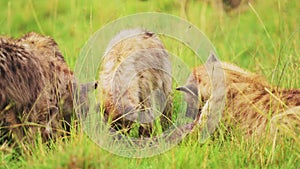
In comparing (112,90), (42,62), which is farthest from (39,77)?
(112,90)

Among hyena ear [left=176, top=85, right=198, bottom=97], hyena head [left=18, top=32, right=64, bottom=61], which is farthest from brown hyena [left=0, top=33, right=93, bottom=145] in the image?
hyena ear [left=176, top=85, right=198, bottom=97]

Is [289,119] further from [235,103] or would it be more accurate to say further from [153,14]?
[153,14]

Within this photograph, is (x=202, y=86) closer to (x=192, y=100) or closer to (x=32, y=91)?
(x=192, y=100)

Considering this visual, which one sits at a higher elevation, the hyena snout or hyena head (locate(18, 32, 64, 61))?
hyena head (locate(18, 32, 64, 61))

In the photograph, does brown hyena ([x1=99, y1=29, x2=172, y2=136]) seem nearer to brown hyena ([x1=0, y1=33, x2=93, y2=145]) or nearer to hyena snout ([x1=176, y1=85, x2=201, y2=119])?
hyena snout ([x1=176, y1=85, x2=201, y2=119])

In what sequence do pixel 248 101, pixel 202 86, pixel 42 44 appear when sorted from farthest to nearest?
pixel 202 86, pixel 42 44, pixel 248 101

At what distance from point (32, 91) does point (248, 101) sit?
1.64 m

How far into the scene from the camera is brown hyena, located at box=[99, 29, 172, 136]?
5488 millimetres

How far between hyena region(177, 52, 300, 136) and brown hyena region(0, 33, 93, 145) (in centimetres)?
94

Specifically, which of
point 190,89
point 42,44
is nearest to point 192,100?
point 190,89

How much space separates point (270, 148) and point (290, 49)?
6.88 ft

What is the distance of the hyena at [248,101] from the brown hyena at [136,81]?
21cm

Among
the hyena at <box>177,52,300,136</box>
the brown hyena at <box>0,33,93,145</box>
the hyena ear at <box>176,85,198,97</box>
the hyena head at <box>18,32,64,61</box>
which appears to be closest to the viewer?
the brown hyena at <box>0,33,93,145</box>

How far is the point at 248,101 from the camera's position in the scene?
5637 millimetres
